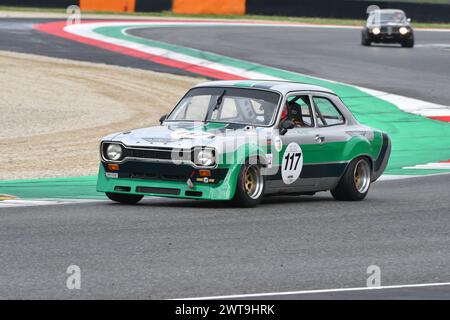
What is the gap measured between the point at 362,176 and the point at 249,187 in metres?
1.98

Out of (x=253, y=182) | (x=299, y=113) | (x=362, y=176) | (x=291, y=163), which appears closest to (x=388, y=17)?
(x=362, y=176)

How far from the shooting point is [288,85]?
13.1 meters

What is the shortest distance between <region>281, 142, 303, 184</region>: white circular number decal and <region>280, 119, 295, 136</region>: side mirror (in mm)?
152

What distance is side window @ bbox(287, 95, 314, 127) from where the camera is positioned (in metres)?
12.9

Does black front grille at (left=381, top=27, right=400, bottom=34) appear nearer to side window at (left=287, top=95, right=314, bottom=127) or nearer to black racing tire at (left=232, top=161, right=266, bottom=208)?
side window at (left=287, top=95, right=314, bottom=127)

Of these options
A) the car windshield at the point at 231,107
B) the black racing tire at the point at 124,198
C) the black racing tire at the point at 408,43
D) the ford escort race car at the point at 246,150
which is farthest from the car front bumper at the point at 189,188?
the black racing tire at the point at 408,43

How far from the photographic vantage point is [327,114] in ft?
45.0

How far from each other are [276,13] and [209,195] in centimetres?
4279

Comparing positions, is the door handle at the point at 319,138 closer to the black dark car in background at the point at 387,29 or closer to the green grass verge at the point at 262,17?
the black dark car in background at the point at 387,29

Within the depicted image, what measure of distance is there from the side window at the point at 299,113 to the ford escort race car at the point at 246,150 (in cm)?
1

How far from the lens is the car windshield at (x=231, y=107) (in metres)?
12.6

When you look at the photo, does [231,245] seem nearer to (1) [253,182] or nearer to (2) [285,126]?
(1) [253,182]

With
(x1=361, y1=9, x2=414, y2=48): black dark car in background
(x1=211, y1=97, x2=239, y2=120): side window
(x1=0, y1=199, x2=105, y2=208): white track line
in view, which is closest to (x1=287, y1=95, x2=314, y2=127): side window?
(x1=211, y1=97, x2=239, y2=120): side window

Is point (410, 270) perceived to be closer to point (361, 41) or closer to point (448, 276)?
point (448, 276)
